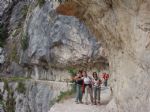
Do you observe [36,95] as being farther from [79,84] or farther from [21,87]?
[79,84]

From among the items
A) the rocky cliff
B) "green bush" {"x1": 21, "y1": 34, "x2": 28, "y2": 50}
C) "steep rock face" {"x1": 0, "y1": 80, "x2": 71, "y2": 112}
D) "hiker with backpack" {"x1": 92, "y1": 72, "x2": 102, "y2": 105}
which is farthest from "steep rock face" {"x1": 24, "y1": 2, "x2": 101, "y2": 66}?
"hiker with backpack" {"x1": 92, "y1": 72, "x2": 102, "y2": 105}

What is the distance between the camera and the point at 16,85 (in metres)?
33.2

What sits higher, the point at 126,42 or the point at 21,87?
the point at 126,42

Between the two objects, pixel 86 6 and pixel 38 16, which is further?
pixel 38 16

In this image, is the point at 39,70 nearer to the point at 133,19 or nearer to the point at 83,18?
the point at 83,18

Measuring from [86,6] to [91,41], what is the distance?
569 inches

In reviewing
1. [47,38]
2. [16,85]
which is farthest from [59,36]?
[16,85]

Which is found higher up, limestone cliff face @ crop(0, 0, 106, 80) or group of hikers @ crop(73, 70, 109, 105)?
limestone cliff face @ crop(0, 0, 106, 80)

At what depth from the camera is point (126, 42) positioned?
11.6 meters

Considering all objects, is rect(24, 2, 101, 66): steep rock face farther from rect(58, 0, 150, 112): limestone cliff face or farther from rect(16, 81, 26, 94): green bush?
rect(58, 0, 150, 112): limestone cliff face

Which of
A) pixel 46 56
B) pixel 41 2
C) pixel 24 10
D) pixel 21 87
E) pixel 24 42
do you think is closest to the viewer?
pixel 46 56

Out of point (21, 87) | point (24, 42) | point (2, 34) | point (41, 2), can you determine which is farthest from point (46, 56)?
point (2, 34)

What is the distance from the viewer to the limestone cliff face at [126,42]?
423 inches

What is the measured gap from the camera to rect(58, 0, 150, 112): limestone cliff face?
10.8 meters
